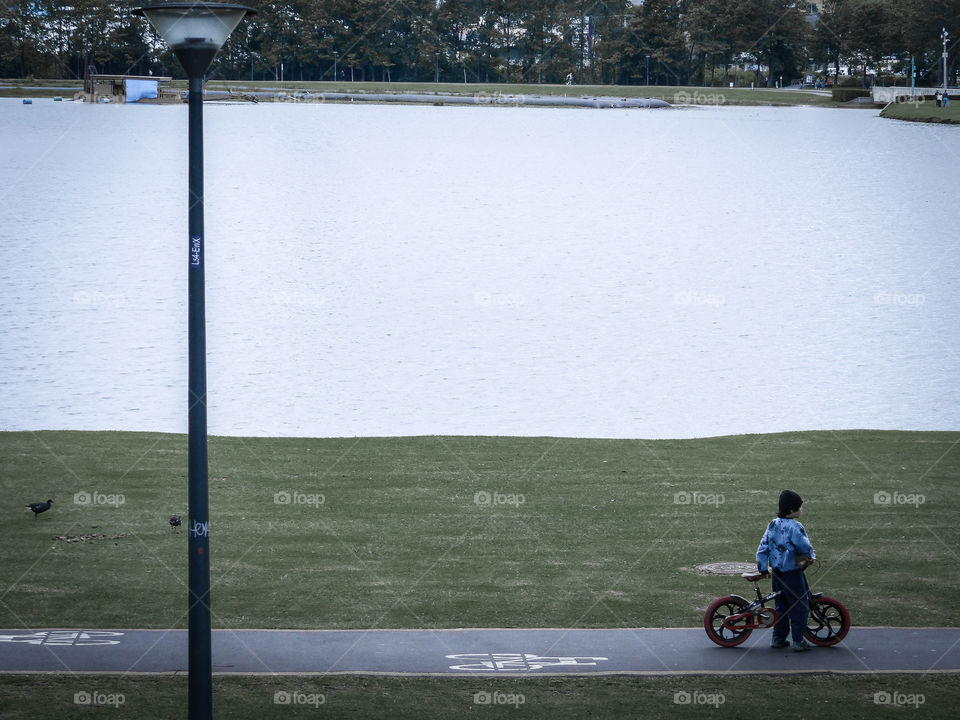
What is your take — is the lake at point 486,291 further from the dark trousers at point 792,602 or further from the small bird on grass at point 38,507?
the dark trousers at point 792,602

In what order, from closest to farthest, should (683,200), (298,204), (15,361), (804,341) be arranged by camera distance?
1. (15,361)
2. (804,341)
3. (298,204)
4. (683,200)

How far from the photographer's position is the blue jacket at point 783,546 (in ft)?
40.1

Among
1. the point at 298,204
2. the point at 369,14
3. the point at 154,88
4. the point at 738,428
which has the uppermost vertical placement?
the point at 369,14

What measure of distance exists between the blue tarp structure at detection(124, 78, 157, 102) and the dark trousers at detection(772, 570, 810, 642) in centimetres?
17445

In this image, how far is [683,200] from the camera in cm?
8731

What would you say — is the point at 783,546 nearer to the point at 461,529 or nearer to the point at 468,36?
the point at 461,529

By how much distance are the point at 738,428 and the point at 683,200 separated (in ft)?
197

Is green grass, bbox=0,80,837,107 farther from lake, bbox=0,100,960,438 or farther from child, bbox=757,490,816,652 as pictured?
child, bbox=757,490,816,652

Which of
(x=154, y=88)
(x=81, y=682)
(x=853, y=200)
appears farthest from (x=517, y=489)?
(x=154, y=88)

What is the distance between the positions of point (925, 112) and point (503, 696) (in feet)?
483

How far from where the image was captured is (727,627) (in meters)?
12.5

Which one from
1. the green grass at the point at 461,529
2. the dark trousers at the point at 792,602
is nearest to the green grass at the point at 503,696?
the dark trousers at the point at 792,602

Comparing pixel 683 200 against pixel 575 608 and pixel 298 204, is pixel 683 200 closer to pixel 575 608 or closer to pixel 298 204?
pixel 298 204

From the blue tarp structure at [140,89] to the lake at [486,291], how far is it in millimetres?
61851
